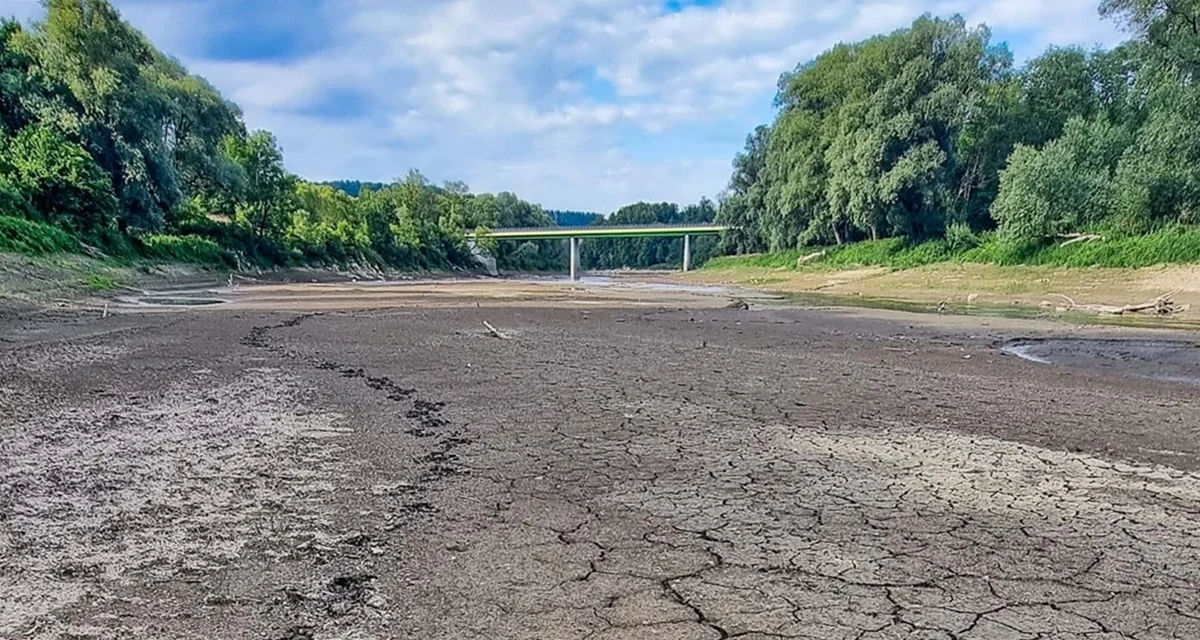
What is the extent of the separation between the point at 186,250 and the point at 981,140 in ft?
150

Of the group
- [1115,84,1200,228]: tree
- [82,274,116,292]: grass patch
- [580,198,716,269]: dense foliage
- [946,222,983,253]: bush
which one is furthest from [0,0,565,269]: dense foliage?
[580,198,716,269]: dense foliage

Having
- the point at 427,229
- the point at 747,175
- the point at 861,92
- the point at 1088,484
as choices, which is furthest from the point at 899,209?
the point at 427,229

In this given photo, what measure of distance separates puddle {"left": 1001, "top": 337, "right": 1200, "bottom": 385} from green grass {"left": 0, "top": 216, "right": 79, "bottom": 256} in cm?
2733

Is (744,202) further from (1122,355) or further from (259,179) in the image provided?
(1122,355)

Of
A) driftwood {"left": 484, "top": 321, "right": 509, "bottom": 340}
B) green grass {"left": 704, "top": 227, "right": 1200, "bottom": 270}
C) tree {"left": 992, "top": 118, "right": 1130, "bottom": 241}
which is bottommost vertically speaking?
driftwood {"left": 484, "top": 321, "right": 509, "bottom": 340}

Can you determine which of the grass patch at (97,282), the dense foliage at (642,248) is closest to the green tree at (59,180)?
the grass patch at (97,282)

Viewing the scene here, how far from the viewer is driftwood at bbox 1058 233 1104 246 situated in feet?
102

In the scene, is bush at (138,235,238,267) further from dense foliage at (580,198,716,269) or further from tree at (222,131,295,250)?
dense foliage at (580,198,716,269)

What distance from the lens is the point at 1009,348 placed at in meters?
13.0

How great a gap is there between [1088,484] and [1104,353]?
9072 mm

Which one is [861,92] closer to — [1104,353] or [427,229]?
[1104,353]

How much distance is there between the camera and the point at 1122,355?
11977mm

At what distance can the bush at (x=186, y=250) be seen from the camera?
125ft

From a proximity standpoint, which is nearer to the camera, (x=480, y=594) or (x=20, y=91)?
(x=480, y=594)
